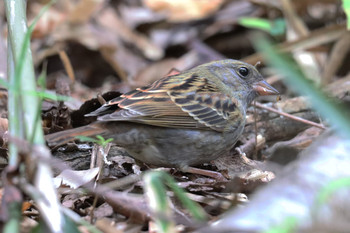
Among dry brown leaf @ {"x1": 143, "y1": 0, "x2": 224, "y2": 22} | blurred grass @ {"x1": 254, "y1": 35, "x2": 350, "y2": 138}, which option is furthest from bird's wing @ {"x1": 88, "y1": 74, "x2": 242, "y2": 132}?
dry brown leaf @ {"x1": 143, "y1": 0, "x2": 224, "y2": 22}

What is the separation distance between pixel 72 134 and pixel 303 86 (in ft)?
5.28

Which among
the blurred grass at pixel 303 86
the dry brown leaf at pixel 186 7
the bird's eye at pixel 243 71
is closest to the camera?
the blurred grass at pixel 303 86

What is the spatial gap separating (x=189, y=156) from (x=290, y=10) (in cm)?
366

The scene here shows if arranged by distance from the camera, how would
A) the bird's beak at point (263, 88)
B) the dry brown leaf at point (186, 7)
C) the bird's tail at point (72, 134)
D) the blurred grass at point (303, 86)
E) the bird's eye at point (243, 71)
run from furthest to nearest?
the dry brown leaf at point (186, 7) → the bird's eye at point (243, 71) → the bird's beak at point (263, 88) → the bird's tail at point (72, 134) → the blurred grass at point (303, 86)

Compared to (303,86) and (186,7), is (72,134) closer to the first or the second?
(303,86)

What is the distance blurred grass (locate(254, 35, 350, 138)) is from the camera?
177 cm

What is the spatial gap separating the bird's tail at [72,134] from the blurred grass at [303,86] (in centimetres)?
149

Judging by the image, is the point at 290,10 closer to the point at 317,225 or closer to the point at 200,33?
the point at 200,33

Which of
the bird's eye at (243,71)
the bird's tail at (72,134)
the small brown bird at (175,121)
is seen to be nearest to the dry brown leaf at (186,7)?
the bird's eye at (243,71)

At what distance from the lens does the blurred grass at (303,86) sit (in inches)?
69.5

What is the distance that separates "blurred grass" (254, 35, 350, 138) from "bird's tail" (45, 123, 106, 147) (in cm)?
149

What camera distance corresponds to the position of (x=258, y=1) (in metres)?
7.31

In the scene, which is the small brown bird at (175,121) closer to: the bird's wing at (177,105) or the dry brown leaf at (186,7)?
the bird's wing at (177,105)

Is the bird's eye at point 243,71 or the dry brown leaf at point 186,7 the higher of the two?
the dry brown leaf at point 186,7
